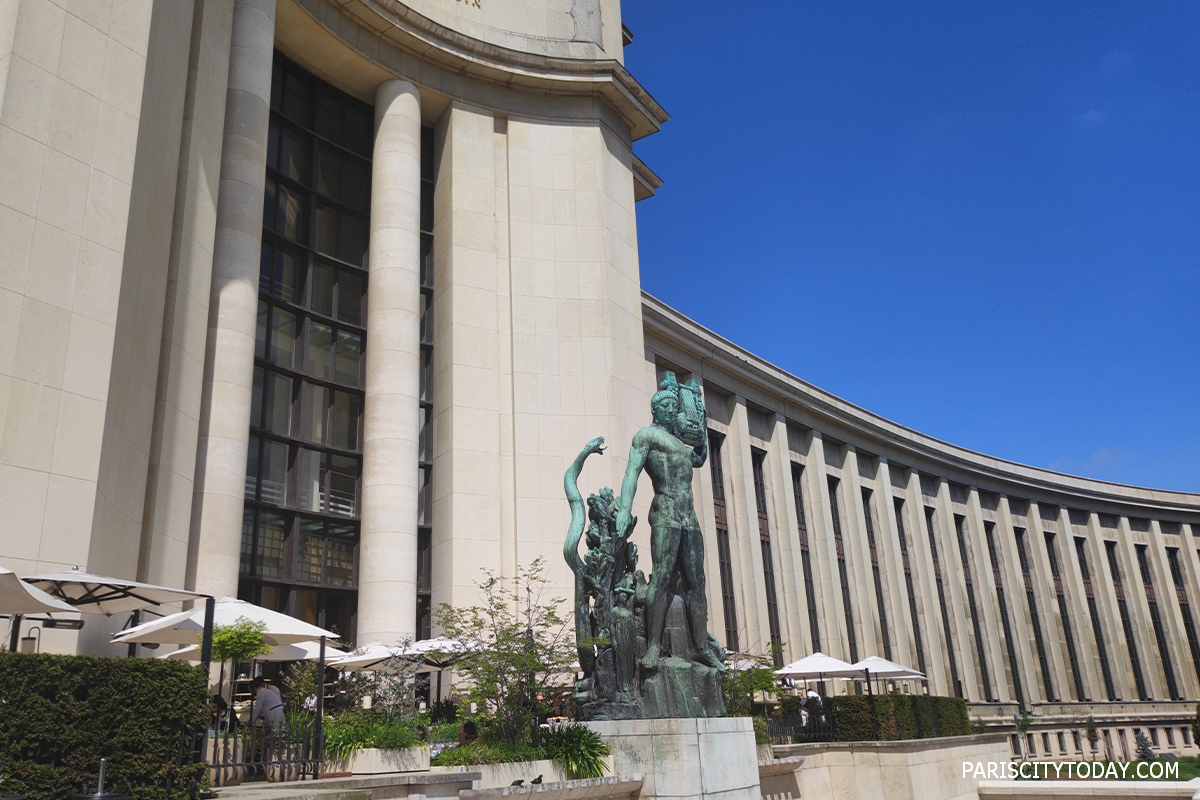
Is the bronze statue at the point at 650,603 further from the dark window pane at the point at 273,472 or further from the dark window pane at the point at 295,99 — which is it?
the dark window pane at the point at 295,99

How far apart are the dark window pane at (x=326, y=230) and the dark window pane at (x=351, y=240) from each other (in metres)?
0.19

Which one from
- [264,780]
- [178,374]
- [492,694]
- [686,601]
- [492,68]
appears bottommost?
[264,780]

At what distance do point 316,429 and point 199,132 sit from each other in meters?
9.58

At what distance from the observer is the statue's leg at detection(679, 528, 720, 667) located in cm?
1487

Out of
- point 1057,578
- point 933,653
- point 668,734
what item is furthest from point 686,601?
point 1057,578

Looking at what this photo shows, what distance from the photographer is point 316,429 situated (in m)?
27.9

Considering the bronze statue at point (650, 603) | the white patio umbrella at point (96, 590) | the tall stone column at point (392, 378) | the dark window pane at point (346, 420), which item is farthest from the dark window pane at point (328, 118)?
the white patio umbrella at point (96, 590)

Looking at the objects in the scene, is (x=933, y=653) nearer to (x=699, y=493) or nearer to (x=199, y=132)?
(x=699, y=493)

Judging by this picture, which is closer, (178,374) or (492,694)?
(492,694)

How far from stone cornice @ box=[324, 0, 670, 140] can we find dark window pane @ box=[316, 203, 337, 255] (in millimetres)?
5744

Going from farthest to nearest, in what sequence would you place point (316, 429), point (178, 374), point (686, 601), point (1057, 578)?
point (1057, 578) → point (316, 429) → point (178, 374) → point (686, 601)

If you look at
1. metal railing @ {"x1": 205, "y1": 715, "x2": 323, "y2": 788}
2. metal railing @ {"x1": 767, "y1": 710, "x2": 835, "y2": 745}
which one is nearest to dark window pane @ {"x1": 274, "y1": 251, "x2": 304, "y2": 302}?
metal railing @ {"x1": 205, "y1": 715, "x2": 323, "y2": 788}

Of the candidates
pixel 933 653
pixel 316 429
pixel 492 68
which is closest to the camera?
pixel 316 429

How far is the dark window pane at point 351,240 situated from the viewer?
3022 cm
